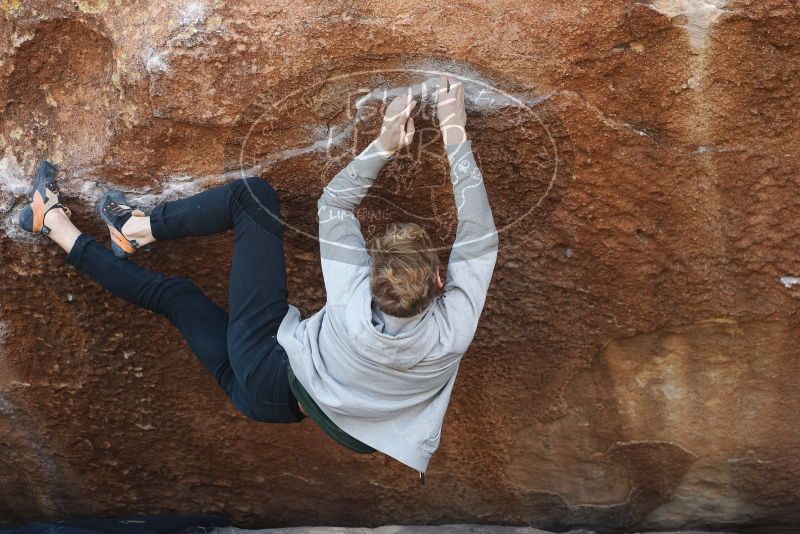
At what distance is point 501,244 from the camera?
2467mm

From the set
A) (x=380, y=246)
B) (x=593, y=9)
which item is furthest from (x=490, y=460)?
(x=593, y=9)

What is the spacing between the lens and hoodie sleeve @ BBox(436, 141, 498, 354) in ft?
6.88

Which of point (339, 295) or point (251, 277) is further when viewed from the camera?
point (251, 277)

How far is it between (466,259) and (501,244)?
365 mm

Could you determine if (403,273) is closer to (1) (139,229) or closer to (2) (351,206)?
(2) (351,206)

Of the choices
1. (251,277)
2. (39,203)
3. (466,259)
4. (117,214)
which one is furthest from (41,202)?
(466,259)

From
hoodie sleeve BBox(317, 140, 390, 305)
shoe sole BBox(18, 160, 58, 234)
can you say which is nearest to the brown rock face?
shoe sole BBox(18, 160, 58, 234)

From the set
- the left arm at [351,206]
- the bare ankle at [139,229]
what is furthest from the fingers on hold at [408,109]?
the bare ankle at [139,229]

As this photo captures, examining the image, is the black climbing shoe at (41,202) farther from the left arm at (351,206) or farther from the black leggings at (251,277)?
the left arm at (351,206)

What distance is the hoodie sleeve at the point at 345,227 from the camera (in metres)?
2.10

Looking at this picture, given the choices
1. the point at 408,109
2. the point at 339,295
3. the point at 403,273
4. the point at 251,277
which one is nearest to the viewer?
the point at 403,273

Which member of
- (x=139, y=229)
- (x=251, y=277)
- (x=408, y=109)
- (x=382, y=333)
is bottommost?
(x=382, y=333)

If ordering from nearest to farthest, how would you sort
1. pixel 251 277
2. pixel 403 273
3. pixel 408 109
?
pixel 403 273 → pixel 408 109 → pixel 251 277

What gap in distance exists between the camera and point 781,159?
2.32m
